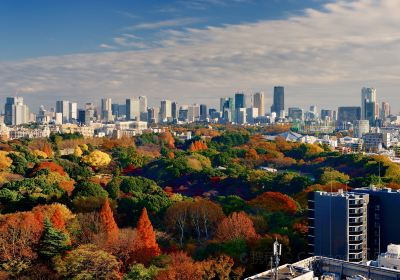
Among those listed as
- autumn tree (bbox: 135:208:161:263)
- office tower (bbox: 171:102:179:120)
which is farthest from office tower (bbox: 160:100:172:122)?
autumn tree (bbox: 135:208:161:263)

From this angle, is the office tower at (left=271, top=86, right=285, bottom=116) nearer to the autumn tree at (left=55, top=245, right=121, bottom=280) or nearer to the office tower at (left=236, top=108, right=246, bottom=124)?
the office tower at (left=236, top=108, right=246, bottom=124)

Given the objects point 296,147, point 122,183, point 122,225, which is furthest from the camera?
point 296,147

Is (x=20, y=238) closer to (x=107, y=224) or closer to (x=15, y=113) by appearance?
(x=107, y=224)

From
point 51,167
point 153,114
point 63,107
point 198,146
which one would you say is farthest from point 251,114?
point 51,167

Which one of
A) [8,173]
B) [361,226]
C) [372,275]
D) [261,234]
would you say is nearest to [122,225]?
[261,234]

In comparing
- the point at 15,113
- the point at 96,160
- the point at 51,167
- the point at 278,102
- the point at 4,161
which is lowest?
the point at 96,160

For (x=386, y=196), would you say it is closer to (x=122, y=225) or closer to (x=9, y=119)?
(x=122, y=225)
